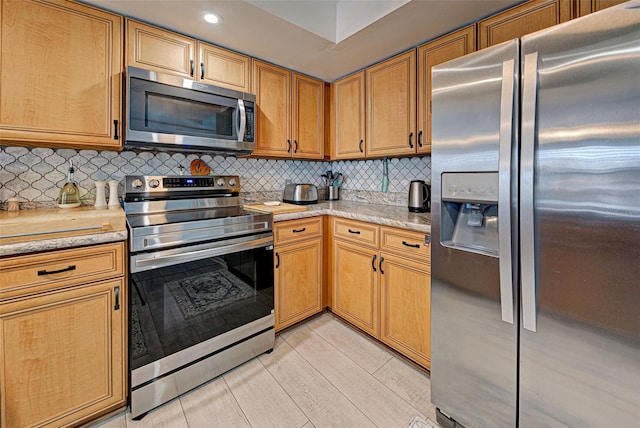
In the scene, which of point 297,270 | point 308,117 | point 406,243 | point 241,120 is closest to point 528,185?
point 406,243

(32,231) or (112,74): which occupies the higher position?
(112,74)

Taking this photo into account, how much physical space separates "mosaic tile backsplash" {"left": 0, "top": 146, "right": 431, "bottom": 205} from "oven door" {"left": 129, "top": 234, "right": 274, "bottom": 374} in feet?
A: 2.80

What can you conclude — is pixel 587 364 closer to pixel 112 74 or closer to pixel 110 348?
pixel 110 348

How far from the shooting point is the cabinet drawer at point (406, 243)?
5.26 feet

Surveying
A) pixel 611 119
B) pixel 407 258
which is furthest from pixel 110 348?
pixel 611 119

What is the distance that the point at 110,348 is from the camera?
131 cm

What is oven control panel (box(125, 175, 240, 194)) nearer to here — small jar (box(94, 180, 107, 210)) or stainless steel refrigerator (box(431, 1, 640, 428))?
small jar (box(94, 180, 107, 210))

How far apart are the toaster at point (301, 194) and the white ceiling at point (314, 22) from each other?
104 centimetres

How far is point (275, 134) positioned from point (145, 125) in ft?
3.17

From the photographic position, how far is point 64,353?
1204 mm

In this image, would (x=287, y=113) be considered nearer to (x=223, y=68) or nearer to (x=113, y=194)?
(x=223, y=68)

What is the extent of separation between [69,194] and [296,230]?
1415mm

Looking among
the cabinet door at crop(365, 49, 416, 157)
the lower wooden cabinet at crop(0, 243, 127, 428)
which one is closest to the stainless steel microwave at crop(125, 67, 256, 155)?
the lower wooden cabinet at crop(0, 243, 127, 428)

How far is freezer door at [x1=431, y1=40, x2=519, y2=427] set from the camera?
3.41 ft
